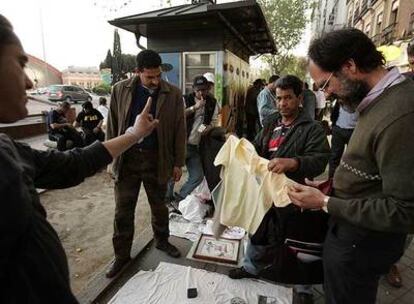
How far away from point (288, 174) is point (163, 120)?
1.37 m

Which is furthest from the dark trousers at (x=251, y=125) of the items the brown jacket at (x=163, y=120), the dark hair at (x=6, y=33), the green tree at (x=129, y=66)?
the dark hair at (x=6, y=33)

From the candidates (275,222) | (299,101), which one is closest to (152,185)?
(275,222)

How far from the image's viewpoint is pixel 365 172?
1521 millimetres

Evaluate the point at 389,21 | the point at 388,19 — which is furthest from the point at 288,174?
the point at 388,19

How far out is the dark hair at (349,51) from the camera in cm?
154

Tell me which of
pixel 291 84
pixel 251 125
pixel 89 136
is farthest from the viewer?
pixel 251 125

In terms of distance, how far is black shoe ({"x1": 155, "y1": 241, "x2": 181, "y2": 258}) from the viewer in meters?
3.44

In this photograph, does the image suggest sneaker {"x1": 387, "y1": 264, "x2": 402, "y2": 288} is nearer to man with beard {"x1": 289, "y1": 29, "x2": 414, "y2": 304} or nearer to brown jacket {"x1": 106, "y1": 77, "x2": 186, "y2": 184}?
man with beard {"x1": 289, "y1": 29, "x2": 414, "y2": 304}

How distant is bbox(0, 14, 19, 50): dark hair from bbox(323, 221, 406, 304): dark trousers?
5.77 feet

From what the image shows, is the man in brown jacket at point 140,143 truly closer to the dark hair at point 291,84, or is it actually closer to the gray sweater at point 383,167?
the dark hair at point 291,84

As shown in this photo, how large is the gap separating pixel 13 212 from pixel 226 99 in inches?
286

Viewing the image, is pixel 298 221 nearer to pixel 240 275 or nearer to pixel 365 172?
pixel 365 172

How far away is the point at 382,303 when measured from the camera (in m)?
2.77

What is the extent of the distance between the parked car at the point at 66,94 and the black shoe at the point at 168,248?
80.3 ft
